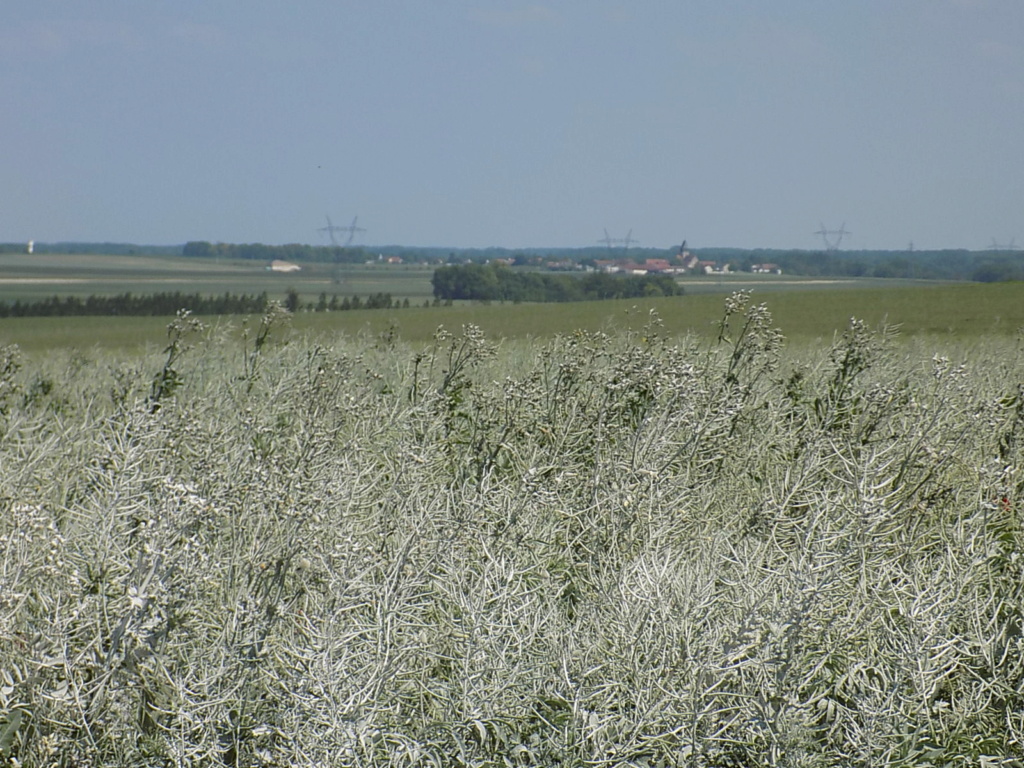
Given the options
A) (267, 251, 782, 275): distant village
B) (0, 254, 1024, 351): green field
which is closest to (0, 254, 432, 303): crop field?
(0, 254, 1024, 351): green field

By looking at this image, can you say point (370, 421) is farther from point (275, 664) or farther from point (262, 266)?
point (262, 266)

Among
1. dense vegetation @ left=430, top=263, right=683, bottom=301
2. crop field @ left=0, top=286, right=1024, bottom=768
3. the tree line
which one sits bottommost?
crop field @ left=0, top=286, right=1024, bottom=768

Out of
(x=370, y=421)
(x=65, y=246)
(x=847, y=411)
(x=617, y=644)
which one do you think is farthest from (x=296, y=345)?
(x=65, y=246)

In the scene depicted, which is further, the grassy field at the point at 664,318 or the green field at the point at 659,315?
the grassy field at the point at 664,318

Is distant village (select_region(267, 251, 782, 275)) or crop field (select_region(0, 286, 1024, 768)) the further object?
distant village (select_region(267, 251, 782, 275))

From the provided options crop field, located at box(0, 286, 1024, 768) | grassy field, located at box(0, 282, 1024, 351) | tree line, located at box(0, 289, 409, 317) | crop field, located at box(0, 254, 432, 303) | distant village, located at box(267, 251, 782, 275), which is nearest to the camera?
crop field, located at box(0, 286, 1024, 768)

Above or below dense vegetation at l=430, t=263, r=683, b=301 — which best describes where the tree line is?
below

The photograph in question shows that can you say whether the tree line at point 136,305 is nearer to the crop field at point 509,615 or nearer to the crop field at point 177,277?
the crop field at point 177,277

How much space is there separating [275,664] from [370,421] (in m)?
2.87

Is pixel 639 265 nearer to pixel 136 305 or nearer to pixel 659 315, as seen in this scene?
pixel 136 305

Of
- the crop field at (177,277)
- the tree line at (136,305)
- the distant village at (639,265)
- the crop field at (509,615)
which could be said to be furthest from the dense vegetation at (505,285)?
the crop field at (509,615)

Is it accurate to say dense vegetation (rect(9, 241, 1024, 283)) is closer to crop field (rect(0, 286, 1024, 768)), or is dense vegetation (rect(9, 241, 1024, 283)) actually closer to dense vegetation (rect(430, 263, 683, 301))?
dense vegetation (rect(430, 263, 683, 301))

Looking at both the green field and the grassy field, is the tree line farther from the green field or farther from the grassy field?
the grassy field

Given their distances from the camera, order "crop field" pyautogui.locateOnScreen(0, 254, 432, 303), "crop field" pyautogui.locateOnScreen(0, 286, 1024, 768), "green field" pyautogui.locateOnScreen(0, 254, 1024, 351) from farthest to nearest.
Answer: "crop field" pyautogui.locateOnScreen(0, 254, 432, 303), "green field" pyautogui.locateOnScreen(0, 254, 1024, 351), "crop field" pyautogui.locateOnScreen(0, 286, 1024, 768)
